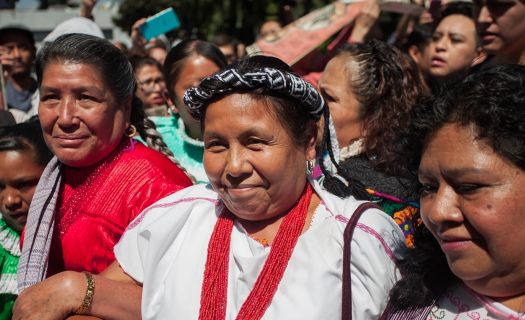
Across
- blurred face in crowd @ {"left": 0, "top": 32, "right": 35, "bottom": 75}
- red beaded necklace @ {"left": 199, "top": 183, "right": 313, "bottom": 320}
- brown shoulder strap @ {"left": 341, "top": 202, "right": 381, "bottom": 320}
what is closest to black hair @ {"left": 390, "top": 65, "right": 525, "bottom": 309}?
brown shoulder strap @ {"left": 341, "top": 202, "right": 381, "bottom": 320}

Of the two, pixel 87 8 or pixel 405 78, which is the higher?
pixel 405 78

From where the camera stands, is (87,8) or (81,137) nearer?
(81,137)

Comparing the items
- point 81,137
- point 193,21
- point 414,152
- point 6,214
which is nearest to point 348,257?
point 414,152

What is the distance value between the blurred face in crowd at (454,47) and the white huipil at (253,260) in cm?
253

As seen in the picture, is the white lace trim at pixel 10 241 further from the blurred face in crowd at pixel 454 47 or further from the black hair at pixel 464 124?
the blurred face in crowd at pixel 454 47

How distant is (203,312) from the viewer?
6.80 feet

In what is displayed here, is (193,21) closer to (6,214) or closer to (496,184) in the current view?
(6,214)

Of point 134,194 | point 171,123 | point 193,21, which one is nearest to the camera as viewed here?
point 134,194

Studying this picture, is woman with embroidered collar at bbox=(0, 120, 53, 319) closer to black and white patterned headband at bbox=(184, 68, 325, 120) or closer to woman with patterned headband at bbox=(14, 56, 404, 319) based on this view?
woman with patterned headband at bbox=(14, 56, 404, 319)

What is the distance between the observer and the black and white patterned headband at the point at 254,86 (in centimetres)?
208

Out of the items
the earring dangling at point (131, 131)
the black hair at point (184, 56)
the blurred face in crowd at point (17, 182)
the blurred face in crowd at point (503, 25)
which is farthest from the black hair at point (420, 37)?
the blurred face in crowd at point (17, 182)

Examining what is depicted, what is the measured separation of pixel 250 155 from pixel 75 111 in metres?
0.99

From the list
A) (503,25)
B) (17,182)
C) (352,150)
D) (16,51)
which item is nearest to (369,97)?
(352,150)

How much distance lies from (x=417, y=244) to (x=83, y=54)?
161 cm
